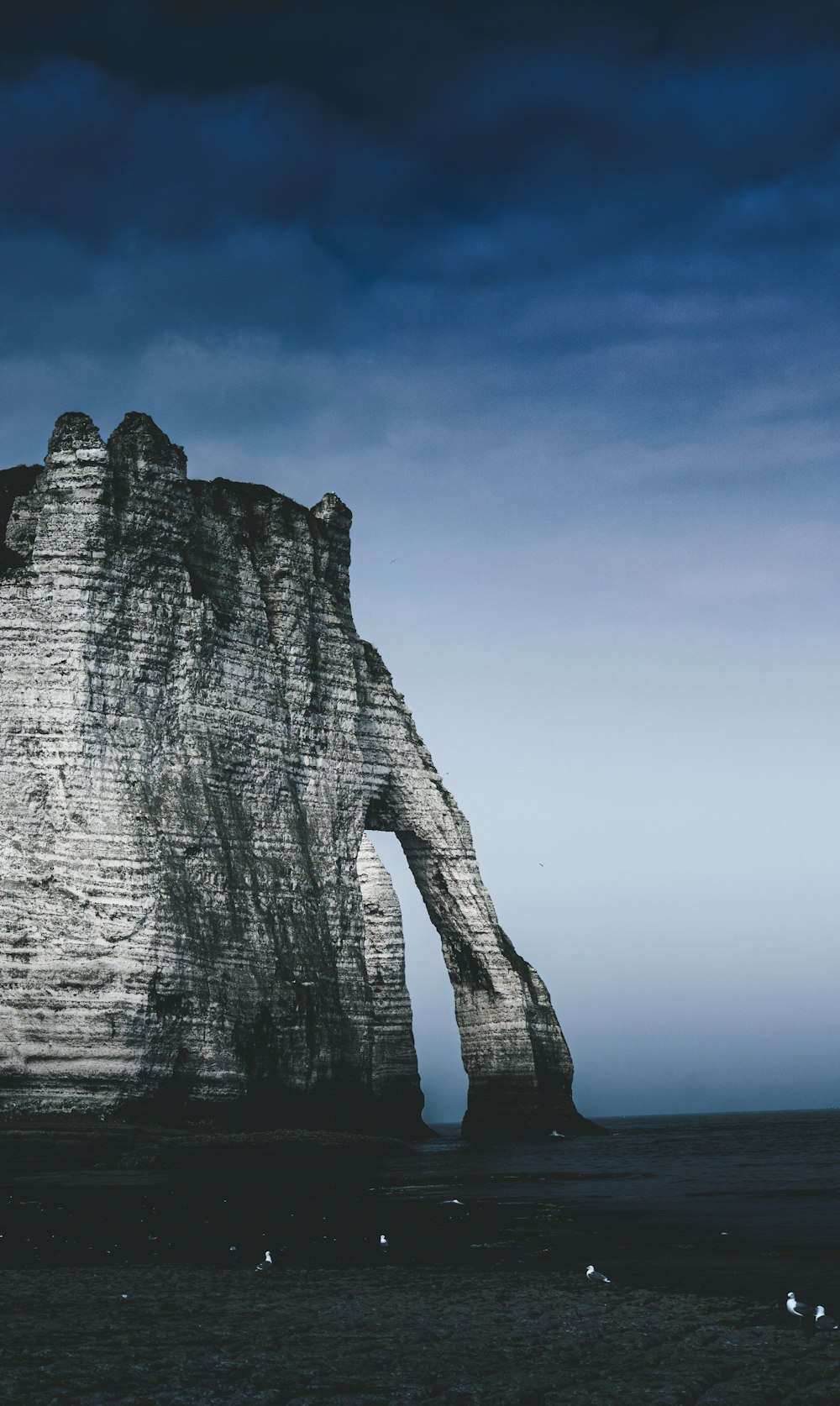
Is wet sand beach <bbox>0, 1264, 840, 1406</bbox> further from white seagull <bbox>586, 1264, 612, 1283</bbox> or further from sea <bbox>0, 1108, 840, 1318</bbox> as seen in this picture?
sea <bbox>0, 1108, 840, 1318</bbox>

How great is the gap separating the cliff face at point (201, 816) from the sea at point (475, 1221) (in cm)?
685

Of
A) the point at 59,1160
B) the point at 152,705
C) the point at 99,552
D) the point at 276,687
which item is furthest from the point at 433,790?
the point at 59,1160

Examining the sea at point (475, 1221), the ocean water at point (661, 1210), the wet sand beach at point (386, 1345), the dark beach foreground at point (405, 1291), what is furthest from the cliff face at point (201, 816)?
the wet sand beach at point (386, 1345)

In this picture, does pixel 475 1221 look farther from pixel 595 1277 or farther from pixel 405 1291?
pixel 405 1291

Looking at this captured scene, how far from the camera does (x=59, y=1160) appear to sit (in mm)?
24078

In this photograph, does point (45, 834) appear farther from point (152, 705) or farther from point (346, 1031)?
point (346, 1031)

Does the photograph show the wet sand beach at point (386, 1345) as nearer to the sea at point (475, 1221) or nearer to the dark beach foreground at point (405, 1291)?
the dark beach foreground at point (405, 1291)

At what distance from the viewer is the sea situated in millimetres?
11656

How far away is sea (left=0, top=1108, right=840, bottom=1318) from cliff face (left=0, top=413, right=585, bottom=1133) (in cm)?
685

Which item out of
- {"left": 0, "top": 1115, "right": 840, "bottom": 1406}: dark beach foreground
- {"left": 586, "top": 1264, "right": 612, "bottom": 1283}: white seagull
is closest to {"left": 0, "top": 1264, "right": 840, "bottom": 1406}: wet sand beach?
{"left": 0, "top": 1115, "right": 840, "bottom": 1406}: dark beach foreground

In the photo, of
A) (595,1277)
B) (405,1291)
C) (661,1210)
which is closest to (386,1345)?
(405,1291)

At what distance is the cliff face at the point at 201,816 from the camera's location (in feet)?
95.8

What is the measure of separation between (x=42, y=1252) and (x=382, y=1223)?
423 centimetres

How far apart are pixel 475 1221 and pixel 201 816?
61.5ft
